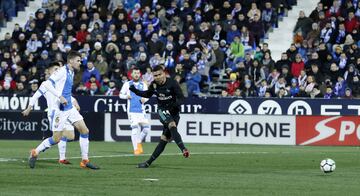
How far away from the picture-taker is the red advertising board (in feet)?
103

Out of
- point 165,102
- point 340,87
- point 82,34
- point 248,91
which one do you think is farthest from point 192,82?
point 165,102

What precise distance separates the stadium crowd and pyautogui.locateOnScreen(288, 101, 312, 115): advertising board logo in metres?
0.41

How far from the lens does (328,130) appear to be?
31781mm

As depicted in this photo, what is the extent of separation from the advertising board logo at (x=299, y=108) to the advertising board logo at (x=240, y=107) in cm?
141

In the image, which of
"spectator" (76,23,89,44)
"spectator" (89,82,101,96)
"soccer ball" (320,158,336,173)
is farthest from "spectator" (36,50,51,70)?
"soccer ball" (320,158,336,173)

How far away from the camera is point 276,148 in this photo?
97.8ft

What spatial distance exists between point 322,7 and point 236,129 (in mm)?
7662

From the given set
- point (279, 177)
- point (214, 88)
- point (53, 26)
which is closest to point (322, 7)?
point (214, 88)

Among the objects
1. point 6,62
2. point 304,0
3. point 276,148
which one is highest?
point 304,0

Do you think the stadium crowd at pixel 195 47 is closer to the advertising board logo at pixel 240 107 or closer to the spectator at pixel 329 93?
the spectator at pixel 329 93

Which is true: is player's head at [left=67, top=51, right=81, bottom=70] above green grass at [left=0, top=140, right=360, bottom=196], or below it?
above

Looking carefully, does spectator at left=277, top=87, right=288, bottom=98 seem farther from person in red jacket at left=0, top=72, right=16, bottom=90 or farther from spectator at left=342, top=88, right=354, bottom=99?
person in red jacket at left=0, top=72, right=16, bottom=90

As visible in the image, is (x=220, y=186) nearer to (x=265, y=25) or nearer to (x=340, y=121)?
(x=340, y=121)

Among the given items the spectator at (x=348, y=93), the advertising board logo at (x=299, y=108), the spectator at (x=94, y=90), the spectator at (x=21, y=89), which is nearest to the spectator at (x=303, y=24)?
the advertising board logo at (x=299, y=108)
